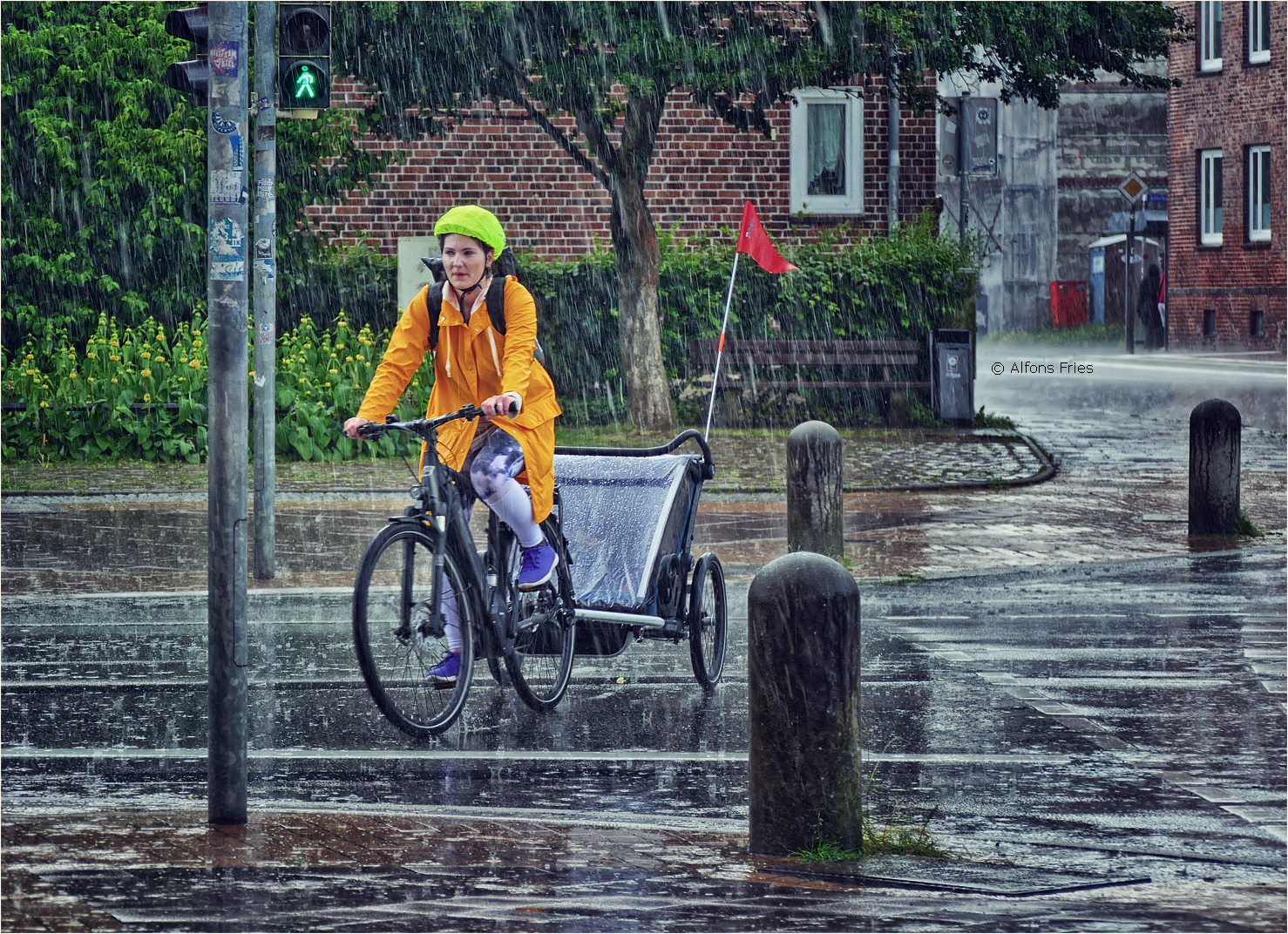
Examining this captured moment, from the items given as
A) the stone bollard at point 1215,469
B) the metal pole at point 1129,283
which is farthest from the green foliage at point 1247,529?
the metal pole at point 1129,283

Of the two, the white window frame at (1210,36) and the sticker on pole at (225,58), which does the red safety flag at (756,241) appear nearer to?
the sticker on pole at (225,58)

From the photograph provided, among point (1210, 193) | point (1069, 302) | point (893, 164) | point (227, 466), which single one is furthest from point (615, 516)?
point (1069, 302)

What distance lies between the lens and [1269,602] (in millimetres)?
10336

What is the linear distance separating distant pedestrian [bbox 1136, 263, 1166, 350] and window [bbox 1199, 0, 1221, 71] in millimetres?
5007

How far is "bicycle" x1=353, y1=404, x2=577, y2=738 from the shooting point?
6.74 meters

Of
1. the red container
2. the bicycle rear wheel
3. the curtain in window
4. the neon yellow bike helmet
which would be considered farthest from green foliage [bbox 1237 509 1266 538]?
the red container

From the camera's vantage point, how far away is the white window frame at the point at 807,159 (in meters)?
26.4

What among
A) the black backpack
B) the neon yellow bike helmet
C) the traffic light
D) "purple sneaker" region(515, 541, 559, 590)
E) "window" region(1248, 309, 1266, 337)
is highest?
"window" region(1248, 309, 1266, 337)

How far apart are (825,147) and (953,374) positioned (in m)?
6.05

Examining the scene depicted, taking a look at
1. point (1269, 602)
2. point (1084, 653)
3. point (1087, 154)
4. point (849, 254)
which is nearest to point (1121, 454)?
point (849, 254)

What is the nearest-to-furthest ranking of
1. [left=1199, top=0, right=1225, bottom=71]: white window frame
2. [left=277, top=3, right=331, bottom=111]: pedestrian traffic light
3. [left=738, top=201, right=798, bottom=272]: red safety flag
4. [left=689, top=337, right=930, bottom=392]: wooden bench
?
[left=277, top=3, right=331, bottom=111]: pedestrian traffic light → [left=738, top=201, right=798, bottom=272]: red safety flag → [left=689, top=337, right=930, bottom=392]: wooden bench → [left=1199, top=0, right=1225, bottom=71]: white window frame

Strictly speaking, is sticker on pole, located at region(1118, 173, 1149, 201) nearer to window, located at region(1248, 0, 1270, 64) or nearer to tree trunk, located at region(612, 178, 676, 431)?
window, located at region(1248, 0, 1270, 64)

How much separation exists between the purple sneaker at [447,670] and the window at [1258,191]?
38770 mm

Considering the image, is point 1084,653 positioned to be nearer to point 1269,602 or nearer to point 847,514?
point 1269,602
